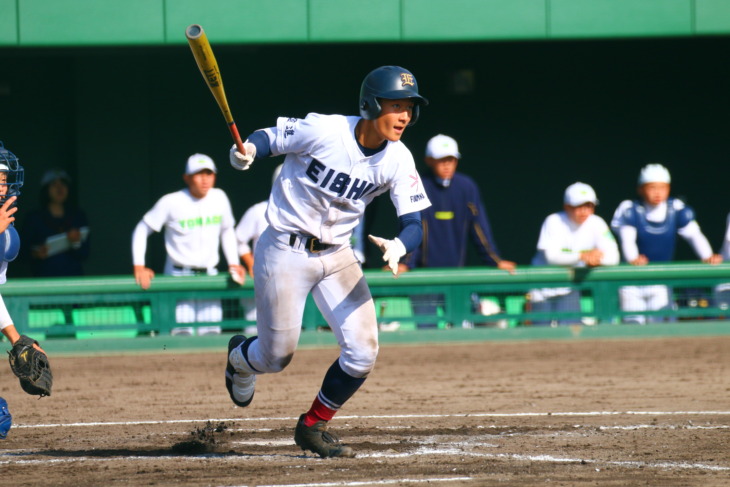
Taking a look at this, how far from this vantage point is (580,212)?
1000 centimetres

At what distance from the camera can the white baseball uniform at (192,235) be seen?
9.70 m

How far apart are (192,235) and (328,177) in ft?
15.3

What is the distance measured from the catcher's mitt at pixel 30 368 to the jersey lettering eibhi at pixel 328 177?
1.27 metres

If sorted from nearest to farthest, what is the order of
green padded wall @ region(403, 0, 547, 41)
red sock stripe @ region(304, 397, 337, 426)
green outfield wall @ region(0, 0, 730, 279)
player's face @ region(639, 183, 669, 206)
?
1. red sock stripe @ region(304, 397, 337, 426)
2. player's face @ region(639, 183, 669, 206)
3. green padded wall @ region(403, 0, 547, 41)
4. green outfield wall @ region(0, 0, 730, 279)

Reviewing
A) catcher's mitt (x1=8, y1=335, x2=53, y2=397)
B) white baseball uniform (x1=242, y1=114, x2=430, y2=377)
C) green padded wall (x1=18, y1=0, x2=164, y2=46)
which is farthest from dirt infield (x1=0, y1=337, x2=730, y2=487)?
green padded wall (x1=18, y1=0, x2=164, y2=46)

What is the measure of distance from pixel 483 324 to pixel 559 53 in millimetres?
4552

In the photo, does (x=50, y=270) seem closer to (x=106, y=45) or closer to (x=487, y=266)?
(x=106, y=45)

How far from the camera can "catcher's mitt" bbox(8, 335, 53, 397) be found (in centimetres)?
545

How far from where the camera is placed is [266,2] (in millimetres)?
10719

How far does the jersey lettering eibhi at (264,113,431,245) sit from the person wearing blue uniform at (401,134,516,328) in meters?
4.19

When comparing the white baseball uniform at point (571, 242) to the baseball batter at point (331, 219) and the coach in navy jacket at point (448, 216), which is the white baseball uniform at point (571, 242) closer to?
the coach in navy jacket at point (448, 216)

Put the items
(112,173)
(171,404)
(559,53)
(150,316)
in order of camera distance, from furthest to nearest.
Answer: (559,53) → (112,173) → (150,316) → (171,404)

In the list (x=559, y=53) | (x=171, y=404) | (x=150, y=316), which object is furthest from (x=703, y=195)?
(x=171, y=404)

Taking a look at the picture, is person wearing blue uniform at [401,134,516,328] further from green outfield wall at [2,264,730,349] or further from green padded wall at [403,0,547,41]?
green padded wall at [403,0,547,41]
